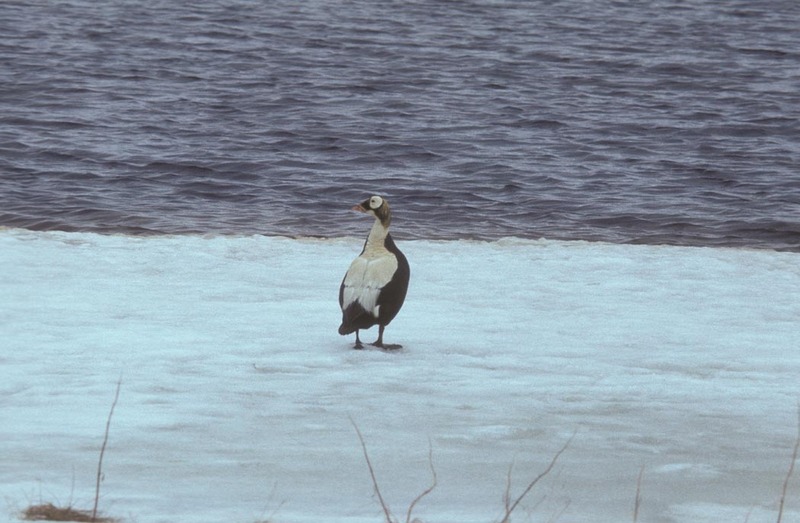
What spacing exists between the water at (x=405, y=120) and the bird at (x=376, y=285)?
6071mm

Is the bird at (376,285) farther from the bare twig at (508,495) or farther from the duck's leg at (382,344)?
the bare twig at (508,495)

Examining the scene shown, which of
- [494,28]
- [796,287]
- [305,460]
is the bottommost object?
[494,28]

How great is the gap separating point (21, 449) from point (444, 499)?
5.67ft

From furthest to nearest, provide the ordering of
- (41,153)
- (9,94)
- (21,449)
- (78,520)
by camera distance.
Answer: (9,94), (41,153), (21,449), (78,520)

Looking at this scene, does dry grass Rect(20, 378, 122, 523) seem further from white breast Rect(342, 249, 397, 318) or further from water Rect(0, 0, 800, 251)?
water Rect(0, 0, 800, 251)

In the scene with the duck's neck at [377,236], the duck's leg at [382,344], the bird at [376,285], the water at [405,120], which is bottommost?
the water at [405,120]

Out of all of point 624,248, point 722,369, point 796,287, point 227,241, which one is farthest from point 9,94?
point 722,369

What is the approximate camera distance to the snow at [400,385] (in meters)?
4.89

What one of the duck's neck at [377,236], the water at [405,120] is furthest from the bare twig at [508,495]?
the water at [405,120]

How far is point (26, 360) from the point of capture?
6.57m

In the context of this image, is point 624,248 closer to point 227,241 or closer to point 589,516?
point 227,241

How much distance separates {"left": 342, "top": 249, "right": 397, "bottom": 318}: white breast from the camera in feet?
23.0

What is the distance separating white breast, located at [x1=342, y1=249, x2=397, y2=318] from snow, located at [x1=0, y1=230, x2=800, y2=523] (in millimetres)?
301

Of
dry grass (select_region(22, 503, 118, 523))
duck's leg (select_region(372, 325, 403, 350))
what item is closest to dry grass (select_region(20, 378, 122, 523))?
dry grass (select_region(22, 503, 118, 523))
